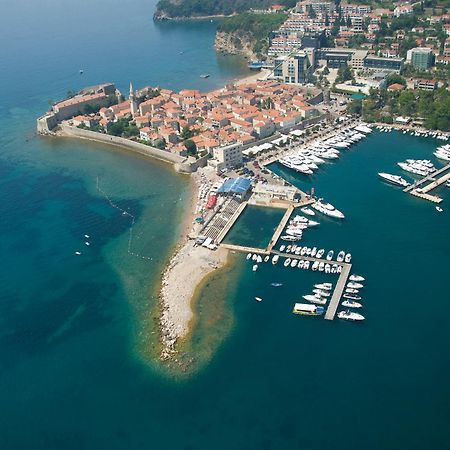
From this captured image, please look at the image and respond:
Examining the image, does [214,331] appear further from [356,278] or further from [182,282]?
[356,278]

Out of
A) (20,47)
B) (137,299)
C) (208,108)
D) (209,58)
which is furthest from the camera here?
(20,47)

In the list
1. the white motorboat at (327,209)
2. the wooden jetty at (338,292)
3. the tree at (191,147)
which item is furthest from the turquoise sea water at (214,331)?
the tree at (191,147)

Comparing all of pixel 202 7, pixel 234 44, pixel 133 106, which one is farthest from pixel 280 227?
pixel 202 7

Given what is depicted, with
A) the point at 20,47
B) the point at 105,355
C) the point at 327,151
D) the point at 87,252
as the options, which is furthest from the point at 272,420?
the point at 20,47

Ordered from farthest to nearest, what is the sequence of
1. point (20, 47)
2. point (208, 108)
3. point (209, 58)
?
point (20, 47) < point (209, 58) < point (208, 108)

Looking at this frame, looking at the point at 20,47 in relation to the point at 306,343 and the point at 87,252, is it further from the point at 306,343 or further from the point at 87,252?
the point at 306,343

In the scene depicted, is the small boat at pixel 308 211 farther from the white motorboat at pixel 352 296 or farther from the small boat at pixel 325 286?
the white motorboat at pixel 352 296
